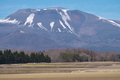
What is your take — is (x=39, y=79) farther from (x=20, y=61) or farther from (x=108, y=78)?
(x=20, y=61)

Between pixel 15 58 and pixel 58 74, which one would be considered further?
pixel 15 58

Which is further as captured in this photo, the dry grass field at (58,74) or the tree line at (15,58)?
the tree line at (15,58)

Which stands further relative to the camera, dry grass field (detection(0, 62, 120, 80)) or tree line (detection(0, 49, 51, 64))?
tree line (detection(0, 49, 51, 64))

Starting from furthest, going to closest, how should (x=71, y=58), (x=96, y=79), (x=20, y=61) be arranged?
(x=71, y=58) → (x=20, y=61) → (x=96, y=79)

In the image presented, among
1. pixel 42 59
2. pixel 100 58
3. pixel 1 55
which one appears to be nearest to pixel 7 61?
pixel 1 55

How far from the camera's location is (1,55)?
289 ft

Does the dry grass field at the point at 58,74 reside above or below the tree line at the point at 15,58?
below

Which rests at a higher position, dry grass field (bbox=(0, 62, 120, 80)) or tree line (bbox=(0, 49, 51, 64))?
tree line (bbox=(0, 49, 51, 64))

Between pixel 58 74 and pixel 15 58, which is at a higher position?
pixel 15 58

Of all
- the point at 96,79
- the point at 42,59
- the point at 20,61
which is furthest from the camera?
the point at 42,59

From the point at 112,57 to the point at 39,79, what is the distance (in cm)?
10667

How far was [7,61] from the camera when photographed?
3541 inches

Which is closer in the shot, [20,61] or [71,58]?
[20,61]

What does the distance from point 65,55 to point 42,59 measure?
17559 mm
